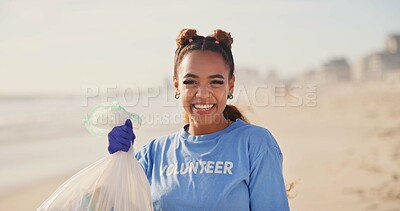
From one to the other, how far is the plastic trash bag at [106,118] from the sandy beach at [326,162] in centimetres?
74

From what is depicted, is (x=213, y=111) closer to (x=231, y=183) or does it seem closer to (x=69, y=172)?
(x=231, y=183)

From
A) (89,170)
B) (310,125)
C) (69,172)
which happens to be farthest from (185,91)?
(310,125)

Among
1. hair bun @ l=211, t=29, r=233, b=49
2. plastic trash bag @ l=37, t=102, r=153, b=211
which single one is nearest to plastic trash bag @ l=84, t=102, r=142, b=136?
plastic trash bag @ l=37, t=102, r=153, b=211

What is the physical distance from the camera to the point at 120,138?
2391 mm

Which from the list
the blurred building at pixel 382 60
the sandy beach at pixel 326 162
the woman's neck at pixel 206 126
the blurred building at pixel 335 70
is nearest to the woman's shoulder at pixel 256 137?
the woman's neck at pixel 206 126

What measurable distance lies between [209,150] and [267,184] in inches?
12.4

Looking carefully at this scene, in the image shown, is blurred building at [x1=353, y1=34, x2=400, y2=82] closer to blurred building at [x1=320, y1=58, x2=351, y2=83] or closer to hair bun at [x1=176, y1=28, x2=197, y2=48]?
blurred building at [x1=320, y1=58, x2=351, y2=83]

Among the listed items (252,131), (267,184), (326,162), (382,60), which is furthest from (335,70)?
(267,184)

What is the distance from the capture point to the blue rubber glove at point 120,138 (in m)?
2.38

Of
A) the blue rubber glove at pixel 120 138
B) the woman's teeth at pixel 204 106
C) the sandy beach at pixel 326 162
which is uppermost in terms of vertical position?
the woman's teeth at pixel 204 106

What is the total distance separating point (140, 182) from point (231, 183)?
402 mm

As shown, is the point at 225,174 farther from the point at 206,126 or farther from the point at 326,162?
the point at 326,162

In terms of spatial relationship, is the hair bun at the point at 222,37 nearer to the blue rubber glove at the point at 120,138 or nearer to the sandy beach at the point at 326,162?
the sandy beach at the point at 326,162

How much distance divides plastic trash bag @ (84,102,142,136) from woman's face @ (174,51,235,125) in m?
0.27
